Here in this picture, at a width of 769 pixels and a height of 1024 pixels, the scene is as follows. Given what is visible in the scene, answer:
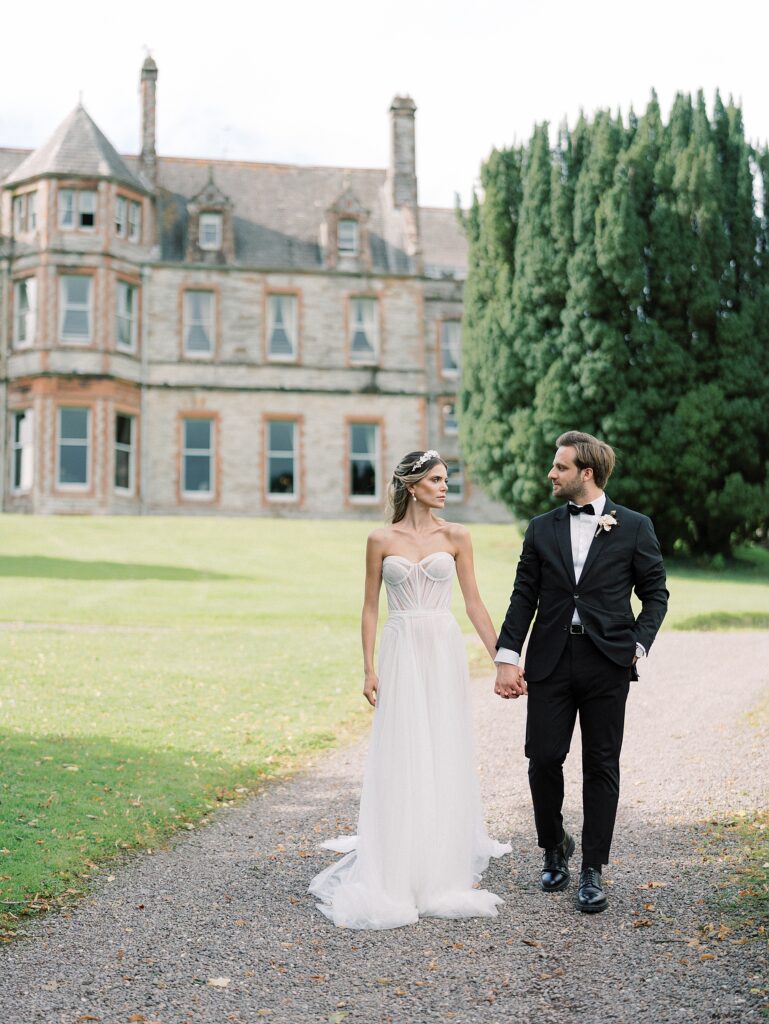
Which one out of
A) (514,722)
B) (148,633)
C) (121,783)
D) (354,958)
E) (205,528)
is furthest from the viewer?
(205,528)

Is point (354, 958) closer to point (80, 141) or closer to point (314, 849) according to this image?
point (314, 849)

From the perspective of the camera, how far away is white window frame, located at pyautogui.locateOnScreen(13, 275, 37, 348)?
1237 inches

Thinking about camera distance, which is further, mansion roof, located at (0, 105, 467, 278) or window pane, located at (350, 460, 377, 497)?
window pane, located at (350, 460, 377, 497)

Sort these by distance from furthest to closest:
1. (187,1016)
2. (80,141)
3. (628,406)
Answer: (80,141)
(628,406)
(187,1016)

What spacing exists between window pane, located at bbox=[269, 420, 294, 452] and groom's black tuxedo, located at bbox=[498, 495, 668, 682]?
91.4 feet

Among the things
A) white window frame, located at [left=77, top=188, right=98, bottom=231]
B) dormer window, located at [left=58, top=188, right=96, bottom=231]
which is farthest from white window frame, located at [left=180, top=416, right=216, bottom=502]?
dormer window, located at [left=58, top=188, right=96, bottom=231]

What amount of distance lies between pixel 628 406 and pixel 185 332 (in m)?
13.9

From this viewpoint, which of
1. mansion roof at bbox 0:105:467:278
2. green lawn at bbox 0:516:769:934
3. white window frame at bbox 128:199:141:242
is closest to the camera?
green lawn at bbox 0:516:769:934

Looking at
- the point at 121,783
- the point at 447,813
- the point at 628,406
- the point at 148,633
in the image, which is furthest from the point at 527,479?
the point at 447,813

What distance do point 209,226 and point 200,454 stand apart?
667 cm

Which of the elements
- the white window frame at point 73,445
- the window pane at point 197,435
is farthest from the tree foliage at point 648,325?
the white window frame at point 73,445

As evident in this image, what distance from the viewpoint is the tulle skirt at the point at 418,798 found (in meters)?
5.31

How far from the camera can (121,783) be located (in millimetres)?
7715

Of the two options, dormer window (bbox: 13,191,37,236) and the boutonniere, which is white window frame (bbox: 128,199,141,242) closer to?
dormer window (bbox: 13,191,37,236)
